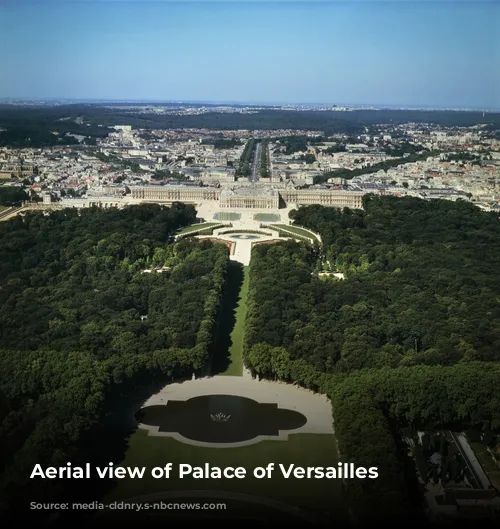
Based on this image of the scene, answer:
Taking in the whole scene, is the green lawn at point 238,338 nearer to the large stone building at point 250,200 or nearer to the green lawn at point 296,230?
the green lawn at point 296,230

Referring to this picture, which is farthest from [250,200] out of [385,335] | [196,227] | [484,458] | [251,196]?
[484,458]

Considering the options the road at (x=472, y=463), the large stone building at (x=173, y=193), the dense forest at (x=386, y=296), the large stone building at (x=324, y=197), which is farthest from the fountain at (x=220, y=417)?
the large stone building at (x=173, y=193)

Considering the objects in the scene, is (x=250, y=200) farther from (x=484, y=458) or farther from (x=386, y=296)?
(x=484, y=458)

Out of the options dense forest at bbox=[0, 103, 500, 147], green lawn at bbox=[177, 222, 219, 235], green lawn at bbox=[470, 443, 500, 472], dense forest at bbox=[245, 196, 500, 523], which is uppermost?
dense forest at bbox=[0, 103, 500, 147]

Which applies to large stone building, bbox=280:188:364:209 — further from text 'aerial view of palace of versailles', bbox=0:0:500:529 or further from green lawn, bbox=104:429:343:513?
green lawn, bbox=104:429:343:513

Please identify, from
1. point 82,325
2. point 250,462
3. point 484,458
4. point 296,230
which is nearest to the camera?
point 250,462

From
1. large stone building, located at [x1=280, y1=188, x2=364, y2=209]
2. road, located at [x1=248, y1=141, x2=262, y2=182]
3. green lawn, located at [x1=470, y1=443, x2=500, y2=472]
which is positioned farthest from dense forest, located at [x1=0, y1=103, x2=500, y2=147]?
green lawn, located at [x1=470, y1=443, x2=500, y2=472]

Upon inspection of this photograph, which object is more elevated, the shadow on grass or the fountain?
the shadow on grass
